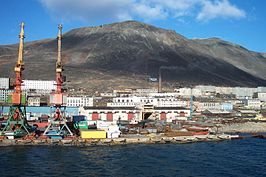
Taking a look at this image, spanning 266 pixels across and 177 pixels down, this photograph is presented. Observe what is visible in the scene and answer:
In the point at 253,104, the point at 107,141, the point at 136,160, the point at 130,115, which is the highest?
the point at 253,104

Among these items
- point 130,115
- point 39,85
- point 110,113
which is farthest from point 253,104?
point 39,85

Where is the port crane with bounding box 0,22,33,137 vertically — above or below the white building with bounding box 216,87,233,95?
below

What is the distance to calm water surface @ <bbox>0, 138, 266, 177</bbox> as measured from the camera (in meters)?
19.5

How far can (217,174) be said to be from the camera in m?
19.3

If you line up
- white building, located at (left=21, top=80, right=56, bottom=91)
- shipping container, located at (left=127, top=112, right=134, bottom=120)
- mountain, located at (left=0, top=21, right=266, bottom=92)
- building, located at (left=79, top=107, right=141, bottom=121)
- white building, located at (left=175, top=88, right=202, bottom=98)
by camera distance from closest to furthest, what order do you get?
building, located at (left=79, top=107, right=141, bottom=121) < shipping container, located at (left=127, top=112, right=134, bottom=120) < white building, located at (left=175, top=88, right=202, bottom=98) < white building, located at (left=21, top=80, right=56, bottom=91) < mountain, located at (left=0, top=21, right=266, bottom=92)

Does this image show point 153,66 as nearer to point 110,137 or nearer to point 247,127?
point 247,127

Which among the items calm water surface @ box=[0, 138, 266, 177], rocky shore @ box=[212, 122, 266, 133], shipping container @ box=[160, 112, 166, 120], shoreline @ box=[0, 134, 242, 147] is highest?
shipping container @ box=[160, 112, 166, 120]

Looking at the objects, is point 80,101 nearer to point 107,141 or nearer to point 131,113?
point 131,113

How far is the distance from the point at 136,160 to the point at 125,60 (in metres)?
89.0

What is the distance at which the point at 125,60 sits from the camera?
110375mm

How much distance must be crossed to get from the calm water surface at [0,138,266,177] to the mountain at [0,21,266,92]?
53.5 metres

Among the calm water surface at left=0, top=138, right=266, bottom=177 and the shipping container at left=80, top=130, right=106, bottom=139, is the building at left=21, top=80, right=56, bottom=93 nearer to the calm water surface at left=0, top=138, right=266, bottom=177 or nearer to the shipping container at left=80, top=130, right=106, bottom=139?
the shipping container at left=80, top=130, right=106, bottom=139

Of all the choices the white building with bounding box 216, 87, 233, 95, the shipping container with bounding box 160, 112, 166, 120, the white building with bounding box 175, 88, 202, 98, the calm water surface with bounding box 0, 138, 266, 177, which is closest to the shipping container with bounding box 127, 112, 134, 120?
the shipping container with bounding box 160, 112, 166, 120

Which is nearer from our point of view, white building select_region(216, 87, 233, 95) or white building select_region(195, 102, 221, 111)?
white building select_region(195, 102, 221, 111)
